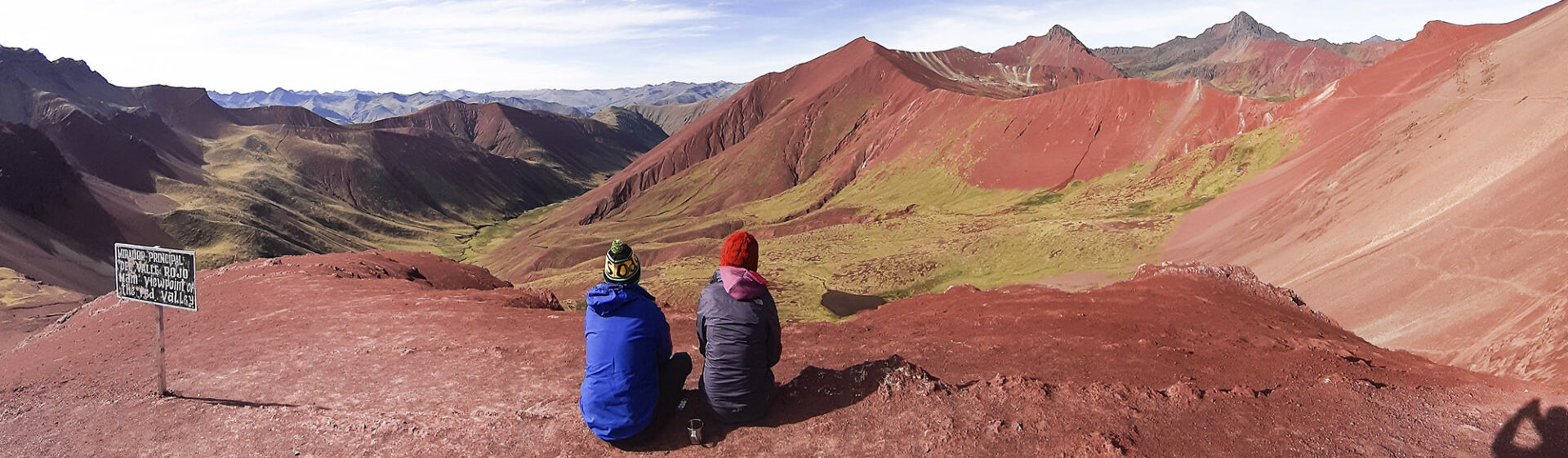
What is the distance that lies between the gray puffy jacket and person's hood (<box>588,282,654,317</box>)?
651 millimetres

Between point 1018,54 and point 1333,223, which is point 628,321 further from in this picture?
point 1018,54

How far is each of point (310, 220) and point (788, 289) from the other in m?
93.9

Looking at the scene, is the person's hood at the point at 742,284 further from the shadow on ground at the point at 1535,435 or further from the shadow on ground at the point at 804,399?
the shadow on ground at the point at 1535,435

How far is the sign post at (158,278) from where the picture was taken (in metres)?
10.2

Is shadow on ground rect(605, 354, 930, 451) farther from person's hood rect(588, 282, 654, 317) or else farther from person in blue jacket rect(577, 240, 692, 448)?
person's hood rect(588, 282, 654, 317)

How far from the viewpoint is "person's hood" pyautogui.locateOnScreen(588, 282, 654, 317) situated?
6250 millimetres

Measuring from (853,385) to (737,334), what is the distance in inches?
80.4

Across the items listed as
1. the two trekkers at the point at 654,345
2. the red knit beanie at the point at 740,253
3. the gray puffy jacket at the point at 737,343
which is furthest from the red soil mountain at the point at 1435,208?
the red knit beanie at the point at 740,253

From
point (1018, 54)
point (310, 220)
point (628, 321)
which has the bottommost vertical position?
point (310, 220)

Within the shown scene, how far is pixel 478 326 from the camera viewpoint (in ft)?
42.8

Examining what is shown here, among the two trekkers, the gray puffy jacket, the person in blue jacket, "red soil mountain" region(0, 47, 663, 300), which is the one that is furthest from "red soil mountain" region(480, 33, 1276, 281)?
the person in blue jacket

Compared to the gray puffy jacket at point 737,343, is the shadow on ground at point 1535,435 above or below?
below

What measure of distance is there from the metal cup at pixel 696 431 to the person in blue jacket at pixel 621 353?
396 mm

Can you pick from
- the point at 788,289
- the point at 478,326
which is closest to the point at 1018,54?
the point at 788,289
